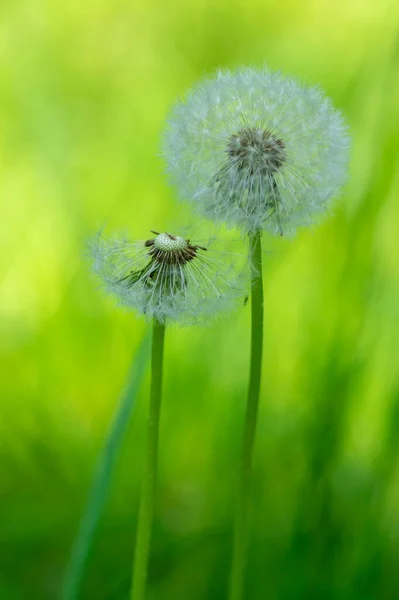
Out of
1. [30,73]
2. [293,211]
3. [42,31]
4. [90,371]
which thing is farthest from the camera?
[42,31]

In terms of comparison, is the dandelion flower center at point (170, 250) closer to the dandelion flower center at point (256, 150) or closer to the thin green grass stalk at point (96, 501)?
the dandelion flower center at point (256, 150)

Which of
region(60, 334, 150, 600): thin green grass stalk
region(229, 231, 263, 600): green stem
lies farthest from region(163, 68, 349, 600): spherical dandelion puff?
region(60, 334, 150, 600): thin green grass stalk

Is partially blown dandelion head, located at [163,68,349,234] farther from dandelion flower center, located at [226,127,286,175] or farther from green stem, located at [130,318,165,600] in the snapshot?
green stem, located at [130,318,165,600]

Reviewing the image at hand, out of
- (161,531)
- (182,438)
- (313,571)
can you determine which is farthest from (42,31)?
(313,571)

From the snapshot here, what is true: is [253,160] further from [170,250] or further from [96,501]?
[96,501]

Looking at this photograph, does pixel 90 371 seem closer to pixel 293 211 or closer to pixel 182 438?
pixel 182 438
